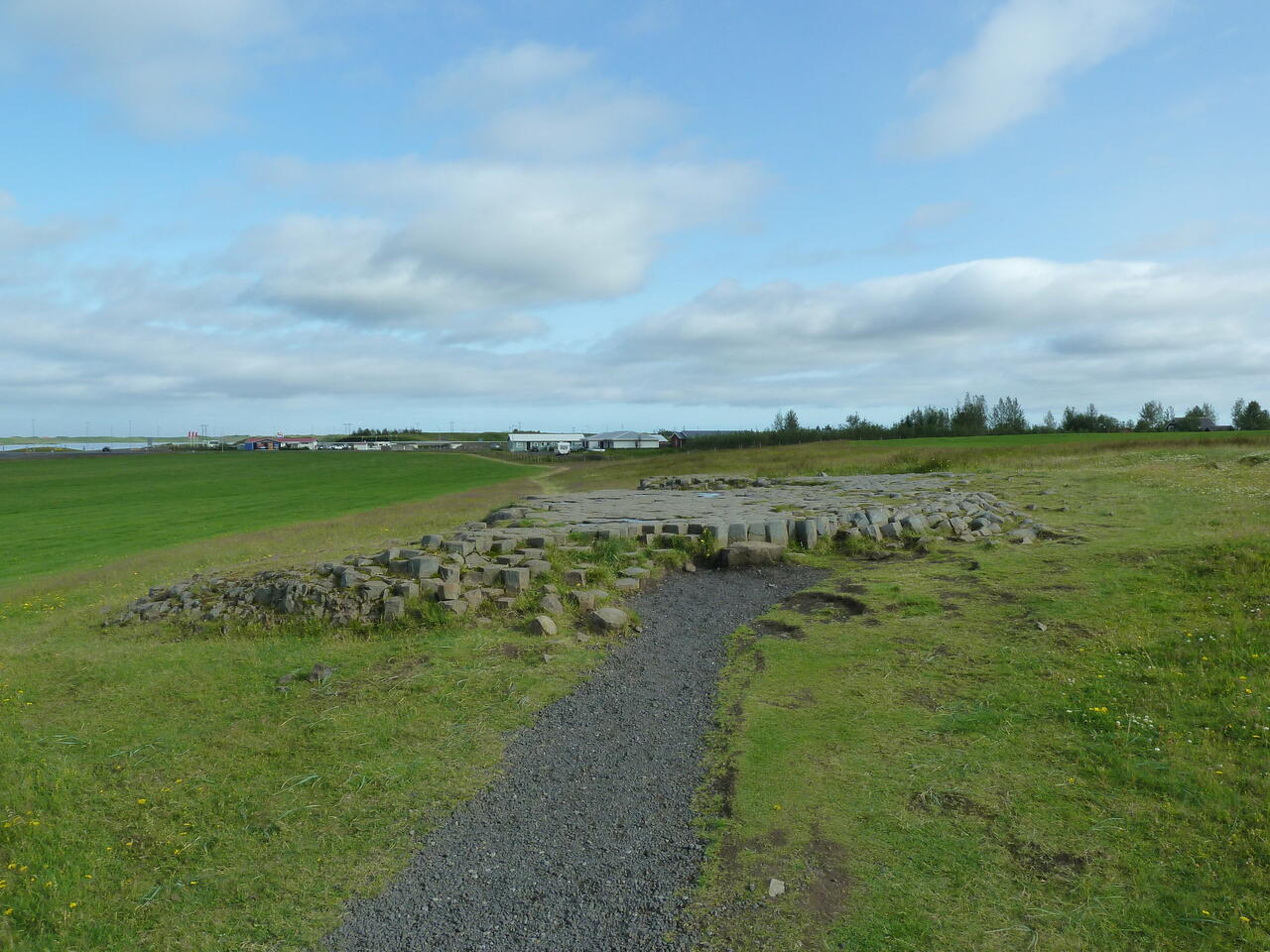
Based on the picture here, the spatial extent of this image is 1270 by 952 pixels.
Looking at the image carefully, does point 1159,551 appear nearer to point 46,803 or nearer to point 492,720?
point 492,720

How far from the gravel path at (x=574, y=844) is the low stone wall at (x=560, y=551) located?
9.95 feet

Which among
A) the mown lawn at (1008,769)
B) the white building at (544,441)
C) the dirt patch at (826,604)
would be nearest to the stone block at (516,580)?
the mown lawn at (1008,769)

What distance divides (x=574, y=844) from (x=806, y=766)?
2.26 m

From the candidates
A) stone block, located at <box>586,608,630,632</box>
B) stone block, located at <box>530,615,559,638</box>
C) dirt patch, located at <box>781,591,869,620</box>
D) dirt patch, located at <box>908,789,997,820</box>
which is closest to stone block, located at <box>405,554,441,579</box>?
stone block, located at <box>530,615,559,638</box>

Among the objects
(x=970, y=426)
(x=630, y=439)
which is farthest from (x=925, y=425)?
(x=630, y=439)

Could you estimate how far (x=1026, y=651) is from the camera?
898 centimetres

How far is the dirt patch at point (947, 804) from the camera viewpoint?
5.62 m

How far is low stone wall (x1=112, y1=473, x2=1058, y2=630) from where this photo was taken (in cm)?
1155

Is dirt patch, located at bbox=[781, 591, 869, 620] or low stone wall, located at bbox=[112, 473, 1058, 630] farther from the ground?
low stone wall, located at bbox=[112, 473, 1058, 630]

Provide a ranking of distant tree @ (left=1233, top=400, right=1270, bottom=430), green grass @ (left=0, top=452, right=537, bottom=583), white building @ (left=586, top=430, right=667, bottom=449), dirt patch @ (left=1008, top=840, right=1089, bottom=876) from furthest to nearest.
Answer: white building @ (left=586, top=430, right=667, bottom=449) < distant tree @ (left=1233, top=400, right=1270, bottom=430) < green grass @ (left=0, top=452, right=537, bottom=583) < dirt patch @ (left=1008, top=840, right=1089, bottom=876)

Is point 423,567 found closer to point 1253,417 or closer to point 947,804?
point 947,804

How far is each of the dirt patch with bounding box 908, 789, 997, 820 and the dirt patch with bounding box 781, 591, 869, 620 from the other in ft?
17.5

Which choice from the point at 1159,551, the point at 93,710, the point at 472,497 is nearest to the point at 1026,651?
the point at 1159,551

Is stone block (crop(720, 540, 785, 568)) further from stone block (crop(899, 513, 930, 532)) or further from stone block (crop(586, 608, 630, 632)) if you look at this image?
stone block (crop(586, 608, 630, 632))
